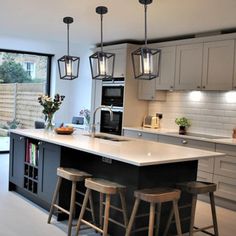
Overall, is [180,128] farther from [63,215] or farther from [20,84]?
[20,84]

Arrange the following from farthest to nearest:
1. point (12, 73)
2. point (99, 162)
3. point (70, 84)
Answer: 1. point (70, 84)
2. point (12, 73)
3. point (99, 162)

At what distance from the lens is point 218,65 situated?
17.2 feet

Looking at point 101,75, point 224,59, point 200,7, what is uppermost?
point 200,7

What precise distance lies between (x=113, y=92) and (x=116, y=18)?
2.03 m

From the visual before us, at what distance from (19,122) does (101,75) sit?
4823 millimetres

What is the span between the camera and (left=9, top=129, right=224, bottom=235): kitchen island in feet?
11.1

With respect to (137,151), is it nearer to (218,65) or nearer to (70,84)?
(218,65)

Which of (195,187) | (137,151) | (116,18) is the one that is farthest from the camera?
(116,18)

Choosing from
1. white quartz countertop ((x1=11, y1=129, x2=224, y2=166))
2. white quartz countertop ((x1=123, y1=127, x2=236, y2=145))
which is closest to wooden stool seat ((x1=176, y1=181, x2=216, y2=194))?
white quartz countertop ((x1=11, y1=129, x2=224, y2=166))

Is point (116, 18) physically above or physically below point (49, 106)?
above

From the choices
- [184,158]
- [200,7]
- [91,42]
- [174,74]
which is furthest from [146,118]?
[184,158]

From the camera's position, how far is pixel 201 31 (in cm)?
546

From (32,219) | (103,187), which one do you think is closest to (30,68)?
(32,219)

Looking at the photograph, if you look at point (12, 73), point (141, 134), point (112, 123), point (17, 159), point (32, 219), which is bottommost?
point (32, 219)
